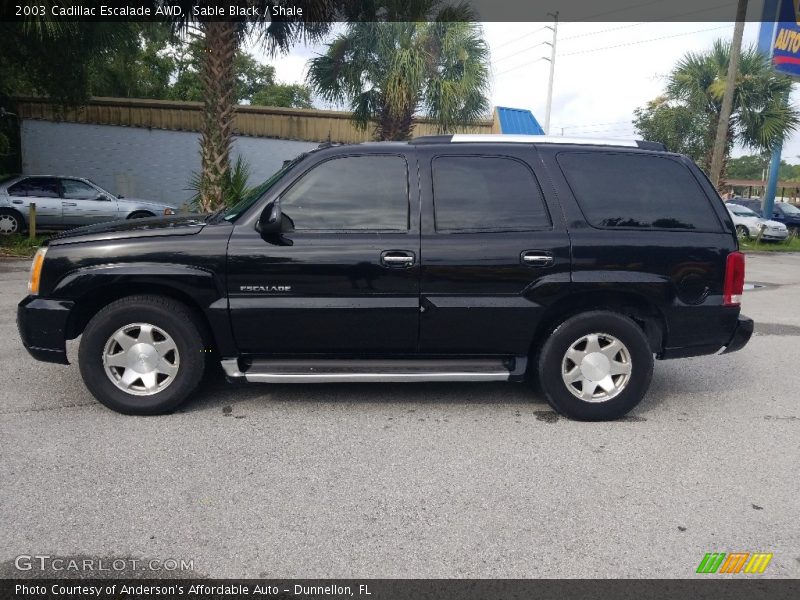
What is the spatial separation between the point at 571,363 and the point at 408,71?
12620mm

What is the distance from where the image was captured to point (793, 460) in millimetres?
4051

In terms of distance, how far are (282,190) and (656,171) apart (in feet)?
8.63

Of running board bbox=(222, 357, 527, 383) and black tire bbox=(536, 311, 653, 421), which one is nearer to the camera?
running board bbox=(222, 357, 527, 383)

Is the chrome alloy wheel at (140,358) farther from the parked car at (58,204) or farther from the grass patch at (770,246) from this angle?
the grass patch at (770,246)

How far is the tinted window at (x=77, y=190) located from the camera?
1521cm

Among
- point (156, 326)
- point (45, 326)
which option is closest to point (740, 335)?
point (156, 326)

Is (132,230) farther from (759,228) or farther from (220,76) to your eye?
(759,228)

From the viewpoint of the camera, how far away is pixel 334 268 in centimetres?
437

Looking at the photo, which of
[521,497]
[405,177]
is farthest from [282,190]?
[521,497]

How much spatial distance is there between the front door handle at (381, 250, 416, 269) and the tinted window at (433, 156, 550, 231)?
29 centimetres

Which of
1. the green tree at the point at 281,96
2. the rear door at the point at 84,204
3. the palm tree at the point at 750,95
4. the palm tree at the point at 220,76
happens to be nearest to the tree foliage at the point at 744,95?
the palm tree at the point at 750,95

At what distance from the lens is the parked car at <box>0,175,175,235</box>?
572 inches

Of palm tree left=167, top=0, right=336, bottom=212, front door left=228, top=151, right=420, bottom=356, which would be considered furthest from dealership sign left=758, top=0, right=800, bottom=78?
front door left=228, top=151, right=420, bottom=356

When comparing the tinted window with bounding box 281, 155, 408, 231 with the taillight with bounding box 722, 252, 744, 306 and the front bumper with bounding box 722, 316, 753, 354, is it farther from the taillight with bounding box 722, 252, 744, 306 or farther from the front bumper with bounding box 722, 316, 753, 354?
the front bumper with bounding box 722, 316, 753, 354
